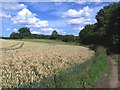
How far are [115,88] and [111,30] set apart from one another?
40.3 m

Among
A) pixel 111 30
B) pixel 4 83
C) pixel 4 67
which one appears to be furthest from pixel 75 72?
pixel 111 30

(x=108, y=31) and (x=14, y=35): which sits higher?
(x=108, y=31)

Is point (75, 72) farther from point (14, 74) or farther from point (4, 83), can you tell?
point (4, 83)

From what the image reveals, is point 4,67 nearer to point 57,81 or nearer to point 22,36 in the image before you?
point 57,81

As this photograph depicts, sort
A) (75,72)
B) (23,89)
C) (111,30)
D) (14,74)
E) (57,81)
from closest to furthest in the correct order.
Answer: (23,89)
(57,81)
(14,74)
(75,72)
(111,30)

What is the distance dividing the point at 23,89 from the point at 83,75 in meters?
7.35

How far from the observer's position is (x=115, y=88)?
15141mm

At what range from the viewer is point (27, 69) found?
14.7 meters

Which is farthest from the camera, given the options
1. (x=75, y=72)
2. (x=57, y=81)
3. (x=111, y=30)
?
(x=111, y=30)

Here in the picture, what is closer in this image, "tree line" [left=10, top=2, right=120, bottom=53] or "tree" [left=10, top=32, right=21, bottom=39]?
"tree line" [left=10, top=2, right=120, bottom=53]

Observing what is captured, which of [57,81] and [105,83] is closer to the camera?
[57,81]

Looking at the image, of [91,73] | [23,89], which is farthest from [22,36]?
[23,89]

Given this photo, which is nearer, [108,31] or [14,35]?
[108,31]

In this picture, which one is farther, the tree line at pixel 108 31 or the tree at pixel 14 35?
the tree at pixel 14 35
